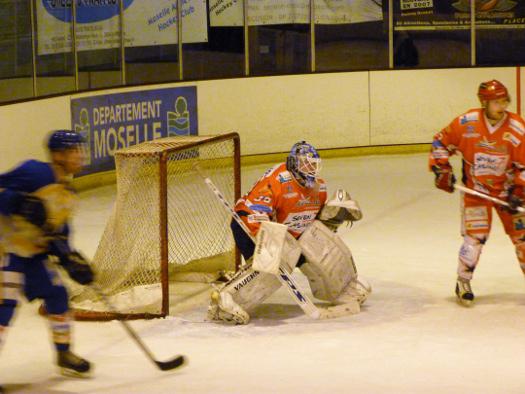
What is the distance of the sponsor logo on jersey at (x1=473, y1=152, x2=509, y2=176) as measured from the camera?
20.9 ft

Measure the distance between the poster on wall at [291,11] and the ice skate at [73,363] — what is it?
25.2ft

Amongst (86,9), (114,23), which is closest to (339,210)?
(86,9)

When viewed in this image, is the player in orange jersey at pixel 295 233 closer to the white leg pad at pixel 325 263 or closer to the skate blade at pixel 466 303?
the white leg pad at pixel 325 263

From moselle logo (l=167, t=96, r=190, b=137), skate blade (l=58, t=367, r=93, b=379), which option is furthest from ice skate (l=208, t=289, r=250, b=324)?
moselle logo (l=167, t=96, r=190, b=137)

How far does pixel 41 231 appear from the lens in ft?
15.4

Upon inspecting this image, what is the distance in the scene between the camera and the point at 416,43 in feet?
42.7

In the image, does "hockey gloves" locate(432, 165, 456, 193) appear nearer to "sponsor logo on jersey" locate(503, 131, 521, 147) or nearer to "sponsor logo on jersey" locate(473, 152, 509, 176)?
"sponsor logo on jersey" locate(473, 152, 509, 176)

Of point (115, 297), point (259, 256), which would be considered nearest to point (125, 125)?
point (115, 297)

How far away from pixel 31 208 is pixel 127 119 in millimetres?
6336

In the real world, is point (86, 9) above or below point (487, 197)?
above

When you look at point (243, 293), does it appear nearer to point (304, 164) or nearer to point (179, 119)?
point (304, 164)

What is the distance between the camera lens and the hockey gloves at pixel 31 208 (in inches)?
183

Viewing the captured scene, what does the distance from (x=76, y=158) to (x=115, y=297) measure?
6.01ft

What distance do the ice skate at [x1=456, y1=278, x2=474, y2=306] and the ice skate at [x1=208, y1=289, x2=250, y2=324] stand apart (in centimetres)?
121
